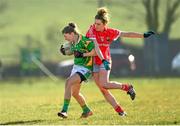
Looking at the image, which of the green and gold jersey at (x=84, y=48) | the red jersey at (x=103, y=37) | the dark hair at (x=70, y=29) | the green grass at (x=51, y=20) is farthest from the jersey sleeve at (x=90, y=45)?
the green grass at (x=51, y=20)

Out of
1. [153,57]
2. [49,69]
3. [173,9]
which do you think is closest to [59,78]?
[49,69]

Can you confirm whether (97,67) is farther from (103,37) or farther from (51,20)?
(51,20)

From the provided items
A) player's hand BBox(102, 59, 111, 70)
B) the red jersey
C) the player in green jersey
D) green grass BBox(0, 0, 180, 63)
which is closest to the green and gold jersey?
the player in green jersey

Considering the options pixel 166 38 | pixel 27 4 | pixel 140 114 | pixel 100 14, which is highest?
pixel 27 4

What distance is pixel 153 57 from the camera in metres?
49.7

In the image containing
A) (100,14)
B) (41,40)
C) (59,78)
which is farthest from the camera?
(41,40)

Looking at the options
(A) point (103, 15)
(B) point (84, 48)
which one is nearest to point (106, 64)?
(B) point (84, 48)

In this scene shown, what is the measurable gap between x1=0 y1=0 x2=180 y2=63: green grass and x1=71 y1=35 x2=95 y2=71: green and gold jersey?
37317 mm

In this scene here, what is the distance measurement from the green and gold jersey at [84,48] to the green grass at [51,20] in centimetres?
3732

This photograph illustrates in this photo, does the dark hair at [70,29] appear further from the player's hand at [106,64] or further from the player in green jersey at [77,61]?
the player's hand at [106,64]

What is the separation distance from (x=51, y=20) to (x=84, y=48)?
1803 inches

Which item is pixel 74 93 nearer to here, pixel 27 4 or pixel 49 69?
pixel 49 69

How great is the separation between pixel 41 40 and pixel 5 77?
7923 millimetres

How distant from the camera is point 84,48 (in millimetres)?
12562
